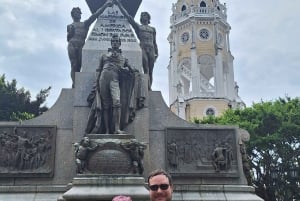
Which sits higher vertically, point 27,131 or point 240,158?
point 27,131

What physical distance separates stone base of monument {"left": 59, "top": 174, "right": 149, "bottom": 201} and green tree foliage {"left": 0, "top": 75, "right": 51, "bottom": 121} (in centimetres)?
1811

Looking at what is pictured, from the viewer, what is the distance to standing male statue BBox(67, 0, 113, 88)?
12.2 meters

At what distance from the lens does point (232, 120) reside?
29.0 meters

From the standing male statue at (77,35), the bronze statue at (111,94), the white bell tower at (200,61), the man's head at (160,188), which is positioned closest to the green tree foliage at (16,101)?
the standing male statue at (77,35)

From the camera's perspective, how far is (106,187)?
29.9 feet

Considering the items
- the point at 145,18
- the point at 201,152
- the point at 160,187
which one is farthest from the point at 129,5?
the point at 160,187

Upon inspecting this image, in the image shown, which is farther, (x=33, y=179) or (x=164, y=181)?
(x=33, y=179)

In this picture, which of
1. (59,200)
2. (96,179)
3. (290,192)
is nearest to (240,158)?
(96,179)

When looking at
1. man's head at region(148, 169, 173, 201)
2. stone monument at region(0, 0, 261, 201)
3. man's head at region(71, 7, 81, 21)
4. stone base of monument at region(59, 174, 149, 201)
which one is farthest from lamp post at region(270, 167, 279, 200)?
man's head at region(148, 169, 173, 201)

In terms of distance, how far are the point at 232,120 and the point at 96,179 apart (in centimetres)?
2097

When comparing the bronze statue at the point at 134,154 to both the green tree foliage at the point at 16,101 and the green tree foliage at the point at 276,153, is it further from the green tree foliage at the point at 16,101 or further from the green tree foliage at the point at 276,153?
the green tree foliage at the point at 16,101

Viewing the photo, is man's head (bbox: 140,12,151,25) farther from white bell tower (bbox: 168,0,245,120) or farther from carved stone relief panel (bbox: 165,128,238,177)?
white bell tower (bbox: 168,0,245,120)

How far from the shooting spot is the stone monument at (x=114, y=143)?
9.59m

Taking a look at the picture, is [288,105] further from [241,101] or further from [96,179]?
[241,101]
